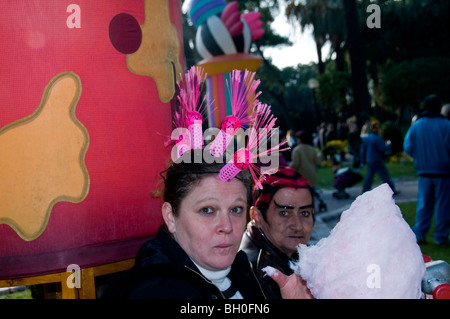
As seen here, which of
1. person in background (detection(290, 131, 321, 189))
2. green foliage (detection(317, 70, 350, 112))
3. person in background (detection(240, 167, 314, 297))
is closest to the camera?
person in background (detection(240, 167, 314, 297))

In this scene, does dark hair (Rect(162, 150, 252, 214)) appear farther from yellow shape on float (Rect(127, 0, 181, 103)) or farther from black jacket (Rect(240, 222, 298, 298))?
yellow shape on float (Rect(127, 0, 181, 103))

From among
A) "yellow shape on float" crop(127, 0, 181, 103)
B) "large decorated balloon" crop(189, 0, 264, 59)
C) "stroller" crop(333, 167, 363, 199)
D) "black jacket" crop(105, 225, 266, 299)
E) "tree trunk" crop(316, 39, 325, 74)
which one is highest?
"tree trunk" crop(316, 39, 325, 74)

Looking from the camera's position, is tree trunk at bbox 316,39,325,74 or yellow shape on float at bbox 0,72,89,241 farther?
tree trunk at bbox 316,39,325,74

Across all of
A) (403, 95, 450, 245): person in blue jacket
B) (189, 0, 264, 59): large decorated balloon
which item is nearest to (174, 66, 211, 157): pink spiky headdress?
(403, 95, 450, 245): person in blue jacket

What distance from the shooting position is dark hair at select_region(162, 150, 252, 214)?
5.57ft

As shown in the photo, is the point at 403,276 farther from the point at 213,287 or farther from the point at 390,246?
the point at 213,287

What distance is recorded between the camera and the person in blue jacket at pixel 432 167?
5293 mm

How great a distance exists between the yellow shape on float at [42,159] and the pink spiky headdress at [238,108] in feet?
2.90

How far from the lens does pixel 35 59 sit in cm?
217

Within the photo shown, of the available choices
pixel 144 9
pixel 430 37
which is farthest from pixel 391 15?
pixel 144 9

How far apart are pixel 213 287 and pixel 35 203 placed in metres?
1.11

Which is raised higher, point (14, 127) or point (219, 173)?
point (14, 127)

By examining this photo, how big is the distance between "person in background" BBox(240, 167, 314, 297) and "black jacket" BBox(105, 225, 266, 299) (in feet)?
3.04

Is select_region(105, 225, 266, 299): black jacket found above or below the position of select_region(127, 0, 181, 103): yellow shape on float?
below
